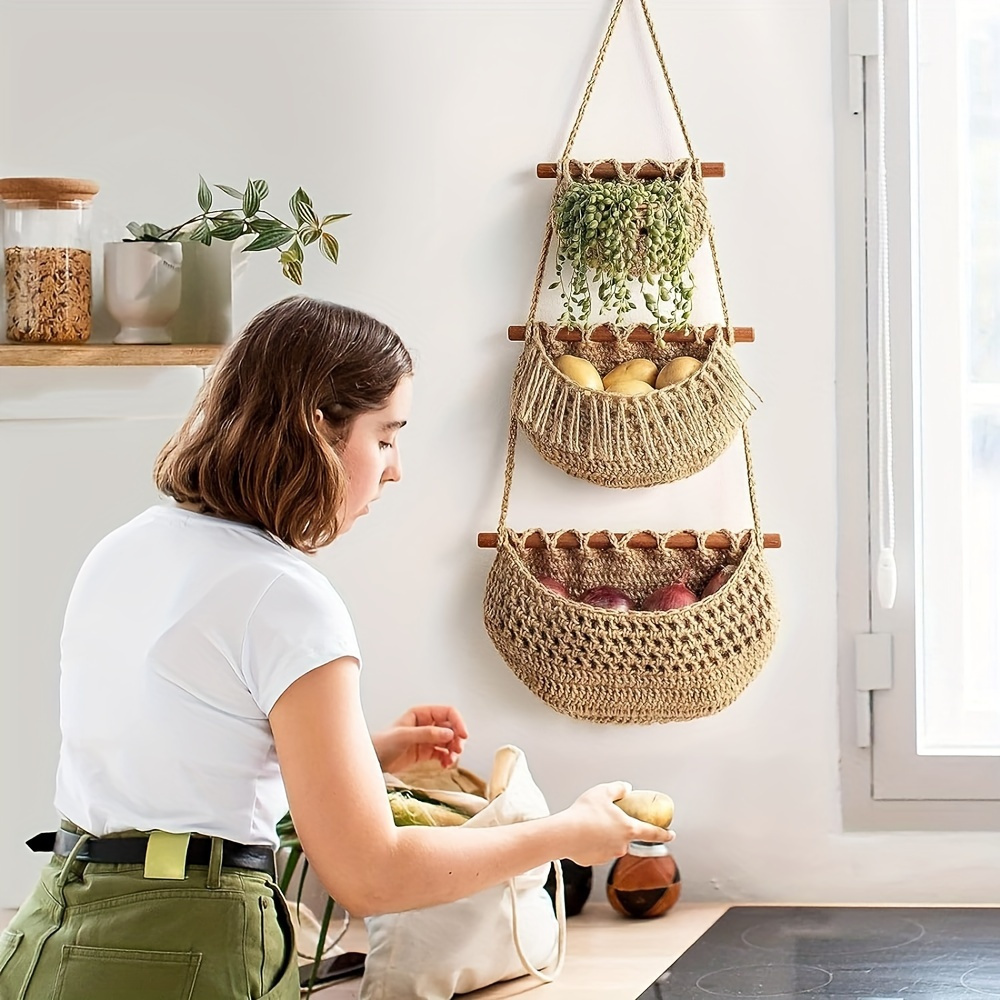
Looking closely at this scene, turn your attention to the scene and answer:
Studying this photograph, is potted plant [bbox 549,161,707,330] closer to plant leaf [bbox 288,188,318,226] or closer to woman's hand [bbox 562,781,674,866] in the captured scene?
plant leaf [bbox 288,188,318,226]

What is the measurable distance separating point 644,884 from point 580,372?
634mm

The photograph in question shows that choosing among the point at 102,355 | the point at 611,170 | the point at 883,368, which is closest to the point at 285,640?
the point at 102,355

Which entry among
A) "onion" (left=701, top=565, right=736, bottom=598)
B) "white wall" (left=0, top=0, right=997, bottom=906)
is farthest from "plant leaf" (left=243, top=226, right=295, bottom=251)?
"onion" (left=701, top=565, right=736, bottom=598)

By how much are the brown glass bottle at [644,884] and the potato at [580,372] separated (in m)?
0.57

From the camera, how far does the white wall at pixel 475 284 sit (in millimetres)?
1599

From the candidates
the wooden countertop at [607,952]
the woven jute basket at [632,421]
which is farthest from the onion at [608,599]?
the wooden countertop at [607,952]

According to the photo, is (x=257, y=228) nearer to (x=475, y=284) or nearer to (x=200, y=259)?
(x=200, y=259)

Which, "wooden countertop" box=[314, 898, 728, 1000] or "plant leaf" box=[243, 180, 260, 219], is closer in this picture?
"wooden countertop" box=[314, 898, 728, 1000]

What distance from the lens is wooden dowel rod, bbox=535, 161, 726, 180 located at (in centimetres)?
158

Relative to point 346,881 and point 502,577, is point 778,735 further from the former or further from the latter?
point 346,881

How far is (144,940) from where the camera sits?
0.96m

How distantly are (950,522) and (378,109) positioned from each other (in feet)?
3.01

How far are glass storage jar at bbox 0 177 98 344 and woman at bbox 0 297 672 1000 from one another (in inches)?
19.3

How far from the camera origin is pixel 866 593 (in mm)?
1643
